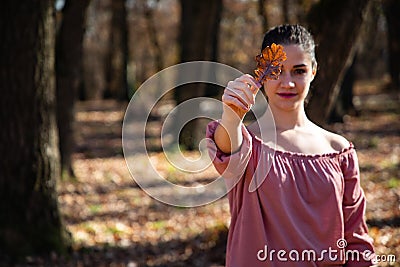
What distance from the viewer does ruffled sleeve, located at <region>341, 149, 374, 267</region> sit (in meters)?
2.78

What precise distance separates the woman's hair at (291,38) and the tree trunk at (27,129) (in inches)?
→ 164

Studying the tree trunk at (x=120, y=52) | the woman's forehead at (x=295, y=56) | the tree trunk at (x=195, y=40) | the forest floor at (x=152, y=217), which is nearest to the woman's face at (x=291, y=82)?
the woman's forehead at (x=295, y=56)

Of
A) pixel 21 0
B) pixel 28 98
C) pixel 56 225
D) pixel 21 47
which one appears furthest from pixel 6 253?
pixel 21 0

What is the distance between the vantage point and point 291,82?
2.72m

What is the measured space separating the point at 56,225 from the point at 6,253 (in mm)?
583

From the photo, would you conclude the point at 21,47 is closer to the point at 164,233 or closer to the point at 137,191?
the point at 164,233

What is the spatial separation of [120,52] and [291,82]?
31.0 meters

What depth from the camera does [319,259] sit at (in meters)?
2.68

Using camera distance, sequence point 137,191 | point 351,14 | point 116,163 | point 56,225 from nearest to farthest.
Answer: point 351,14
point 56,225
point 137,191
point 116,163

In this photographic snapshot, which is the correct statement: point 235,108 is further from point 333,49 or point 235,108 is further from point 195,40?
point 195,40

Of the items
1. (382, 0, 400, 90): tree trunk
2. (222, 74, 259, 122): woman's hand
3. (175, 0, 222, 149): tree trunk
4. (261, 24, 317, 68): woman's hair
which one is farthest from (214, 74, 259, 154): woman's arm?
(382, 0, 400, 90): tree trunk

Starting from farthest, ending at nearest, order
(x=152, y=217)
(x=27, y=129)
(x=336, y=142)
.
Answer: (x=152, y=217)
(x=27, y=129)
(x=336, y=142)

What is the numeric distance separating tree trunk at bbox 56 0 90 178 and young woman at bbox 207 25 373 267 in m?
7.70

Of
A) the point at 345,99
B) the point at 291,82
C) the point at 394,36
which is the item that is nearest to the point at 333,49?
the point at 291,82
